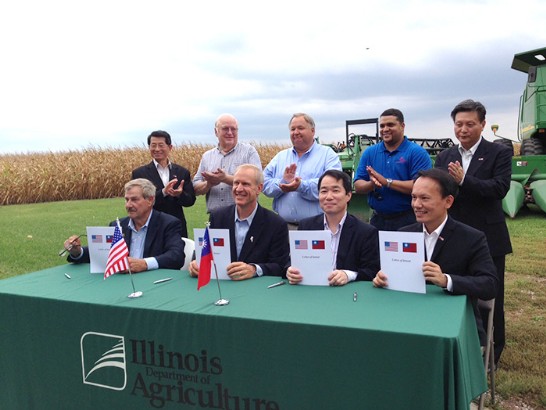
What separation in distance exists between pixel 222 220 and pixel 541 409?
93.0 inches

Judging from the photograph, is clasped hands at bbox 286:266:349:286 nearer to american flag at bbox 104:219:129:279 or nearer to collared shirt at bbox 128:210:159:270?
american flag at bbox 104:219:129:279

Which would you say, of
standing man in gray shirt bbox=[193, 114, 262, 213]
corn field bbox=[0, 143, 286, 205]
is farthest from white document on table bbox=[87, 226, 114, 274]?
corn field bbox=[0, 143, 286, 205]

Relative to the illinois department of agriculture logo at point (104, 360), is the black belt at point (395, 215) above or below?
above

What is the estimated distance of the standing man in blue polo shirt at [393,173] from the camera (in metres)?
3.87

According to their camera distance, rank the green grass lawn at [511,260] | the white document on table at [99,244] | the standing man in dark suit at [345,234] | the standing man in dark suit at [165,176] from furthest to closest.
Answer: the standing man in dark suit at [165,176], the green grass lawn at [511,260], the white document on table at [99,244], the standing man in dark suit at [345,234]

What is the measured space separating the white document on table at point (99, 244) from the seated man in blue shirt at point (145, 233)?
10.5 inches

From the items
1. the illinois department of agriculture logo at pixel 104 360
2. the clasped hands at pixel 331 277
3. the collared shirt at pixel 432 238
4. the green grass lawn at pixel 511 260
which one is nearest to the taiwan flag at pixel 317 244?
the clasped hands at pixel 331 277

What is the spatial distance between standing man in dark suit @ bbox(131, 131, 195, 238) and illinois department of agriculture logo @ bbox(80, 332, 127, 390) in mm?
1994

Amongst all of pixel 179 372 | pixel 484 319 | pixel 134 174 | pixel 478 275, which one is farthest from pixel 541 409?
pixel 134 174

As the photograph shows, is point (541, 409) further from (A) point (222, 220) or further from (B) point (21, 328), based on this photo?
(B) point (21, 328)

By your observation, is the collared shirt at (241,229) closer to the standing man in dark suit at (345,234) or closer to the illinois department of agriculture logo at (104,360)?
the standing man in dark suit at (345,234)

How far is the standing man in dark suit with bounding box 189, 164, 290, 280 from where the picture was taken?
328 cm

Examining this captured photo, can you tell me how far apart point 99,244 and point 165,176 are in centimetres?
163

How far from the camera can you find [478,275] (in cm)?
258
